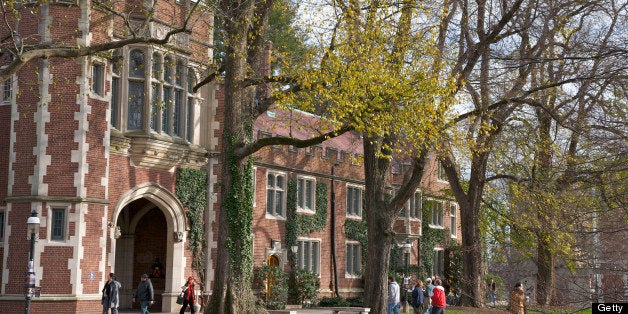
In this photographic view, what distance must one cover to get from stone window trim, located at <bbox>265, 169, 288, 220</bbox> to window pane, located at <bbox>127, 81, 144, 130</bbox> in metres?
8.89

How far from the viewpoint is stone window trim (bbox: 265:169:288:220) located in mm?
34094

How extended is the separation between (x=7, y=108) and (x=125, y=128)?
316 cm

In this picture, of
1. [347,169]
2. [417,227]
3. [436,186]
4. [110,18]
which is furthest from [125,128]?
[436,186]

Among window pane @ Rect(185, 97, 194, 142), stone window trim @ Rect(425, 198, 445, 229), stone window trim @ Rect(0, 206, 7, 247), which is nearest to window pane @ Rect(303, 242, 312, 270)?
stone window trim @ Rect(425, 198, 445, 229)

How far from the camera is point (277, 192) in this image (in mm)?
34844

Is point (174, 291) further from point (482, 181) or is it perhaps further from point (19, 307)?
point (482, 181)

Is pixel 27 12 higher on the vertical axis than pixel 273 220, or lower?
higher

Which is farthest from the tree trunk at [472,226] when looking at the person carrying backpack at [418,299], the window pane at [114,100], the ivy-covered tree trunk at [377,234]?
the window pane at [114,100]

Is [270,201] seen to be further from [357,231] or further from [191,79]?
[191,79]

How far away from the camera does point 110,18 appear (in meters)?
24.3

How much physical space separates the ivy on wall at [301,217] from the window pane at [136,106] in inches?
411

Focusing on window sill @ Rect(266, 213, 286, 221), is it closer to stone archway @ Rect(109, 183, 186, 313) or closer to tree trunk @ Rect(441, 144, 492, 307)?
stone archway @ Rect(109, 183, 186, 313)

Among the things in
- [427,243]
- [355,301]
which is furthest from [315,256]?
[427,243]

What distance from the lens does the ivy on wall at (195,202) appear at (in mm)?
27344
